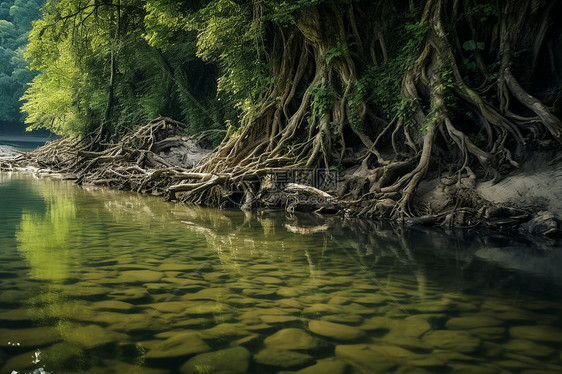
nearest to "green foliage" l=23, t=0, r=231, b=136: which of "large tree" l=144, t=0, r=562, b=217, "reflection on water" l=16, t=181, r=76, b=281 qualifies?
"large tree" l=144, t=0, r=562, b=217

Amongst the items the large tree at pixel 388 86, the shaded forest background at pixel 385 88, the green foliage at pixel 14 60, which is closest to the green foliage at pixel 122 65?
the shaded forest background at pixel 385 88

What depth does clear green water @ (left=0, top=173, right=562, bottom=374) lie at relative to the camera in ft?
6.93

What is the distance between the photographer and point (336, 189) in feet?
26.3

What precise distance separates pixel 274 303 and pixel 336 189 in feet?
17.3

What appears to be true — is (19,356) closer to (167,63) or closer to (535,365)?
(535,365)

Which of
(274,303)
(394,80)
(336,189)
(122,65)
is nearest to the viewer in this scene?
(274,303)

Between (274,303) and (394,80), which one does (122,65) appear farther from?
(274,303)

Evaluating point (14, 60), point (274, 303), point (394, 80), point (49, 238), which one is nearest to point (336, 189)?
point (394, 80)

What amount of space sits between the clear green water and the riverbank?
82cm

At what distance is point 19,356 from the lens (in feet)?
6.64

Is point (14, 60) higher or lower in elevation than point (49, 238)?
higher

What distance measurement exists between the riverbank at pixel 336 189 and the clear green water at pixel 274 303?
82 cm

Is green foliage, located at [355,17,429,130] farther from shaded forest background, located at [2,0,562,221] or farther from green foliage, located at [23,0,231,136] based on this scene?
green foliage, located at [23,0,231,136]

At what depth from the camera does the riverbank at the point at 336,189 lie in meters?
5.98
